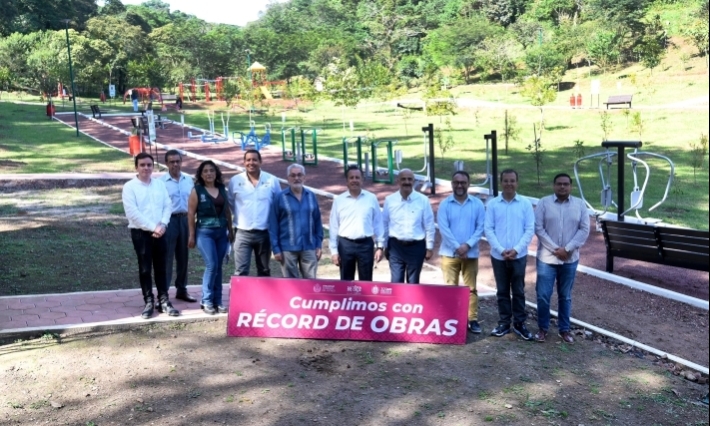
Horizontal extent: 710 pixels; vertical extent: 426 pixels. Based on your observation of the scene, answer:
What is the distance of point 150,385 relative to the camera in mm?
4996

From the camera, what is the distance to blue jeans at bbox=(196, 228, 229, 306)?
622 cm

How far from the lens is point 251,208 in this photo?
20.4 feet

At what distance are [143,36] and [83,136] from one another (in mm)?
9772

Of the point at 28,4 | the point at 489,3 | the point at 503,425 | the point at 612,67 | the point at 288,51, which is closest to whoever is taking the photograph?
the point at 503,425

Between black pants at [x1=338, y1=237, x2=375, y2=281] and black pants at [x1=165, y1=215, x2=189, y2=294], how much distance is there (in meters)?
1.50

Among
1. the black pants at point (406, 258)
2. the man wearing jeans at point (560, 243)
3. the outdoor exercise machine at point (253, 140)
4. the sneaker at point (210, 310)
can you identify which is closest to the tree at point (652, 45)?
the outdoor exercise machine at point (253, 140)

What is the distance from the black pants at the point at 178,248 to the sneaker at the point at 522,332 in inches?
119

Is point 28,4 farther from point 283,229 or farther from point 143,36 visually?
point 283,229

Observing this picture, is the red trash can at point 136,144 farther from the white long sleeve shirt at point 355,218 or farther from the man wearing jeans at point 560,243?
the man wearing jeans at point 560,243

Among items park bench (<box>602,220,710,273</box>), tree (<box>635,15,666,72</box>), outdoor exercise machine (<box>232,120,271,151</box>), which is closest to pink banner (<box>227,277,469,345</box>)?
park bench (<box>602,220,710,273</box>)

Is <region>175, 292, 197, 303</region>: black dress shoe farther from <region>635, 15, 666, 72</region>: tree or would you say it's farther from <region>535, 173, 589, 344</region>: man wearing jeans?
<region>635, 15, 666, 72</region>: tree

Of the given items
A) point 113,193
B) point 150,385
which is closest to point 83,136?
point 113,193

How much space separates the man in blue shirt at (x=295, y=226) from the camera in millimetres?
6090

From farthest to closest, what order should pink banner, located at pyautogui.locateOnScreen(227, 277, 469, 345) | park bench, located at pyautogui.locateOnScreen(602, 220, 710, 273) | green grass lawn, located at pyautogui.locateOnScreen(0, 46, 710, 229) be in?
green grass lawn, located at pyautogui.locateOnScreen(0, 46, 710, 229) → park bench, located at pyautogui.locateOnScreen(602, 220, 710, 273) → pink banner, located at pyautogui.locateOnScreen(227, 277, 469, 345)
